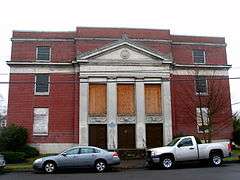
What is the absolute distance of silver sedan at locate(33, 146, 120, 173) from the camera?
22391 mm

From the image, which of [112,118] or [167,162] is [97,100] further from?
[167,162]

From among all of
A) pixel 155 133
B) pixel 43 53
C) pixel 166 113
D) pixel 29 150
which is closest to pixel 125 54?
pixel 166 113

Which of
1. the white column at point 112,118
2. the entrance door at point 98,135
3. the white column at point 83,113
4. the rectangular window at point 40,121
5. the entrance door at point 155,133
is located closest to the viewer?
the white column at point 83,113

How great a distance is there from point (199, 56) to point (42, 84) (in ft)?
55.3

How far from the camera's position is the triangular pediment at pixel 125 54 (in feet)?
122

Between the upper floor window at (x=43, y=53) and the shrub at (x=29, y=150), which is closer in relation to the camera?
the shrub at (x=29, y=150)

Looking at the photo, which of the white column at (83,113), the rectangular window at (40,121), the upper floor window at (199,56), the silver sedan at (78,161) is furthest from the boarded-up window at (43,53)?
the silver sedan at (78,161)

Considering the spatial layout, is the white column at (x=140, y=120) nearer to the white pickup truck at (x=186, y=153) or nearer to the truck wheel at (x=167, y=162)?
the white pickup truck at (x=186, y=153)

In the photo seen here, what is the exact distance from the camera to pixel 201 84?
40219 millimetres

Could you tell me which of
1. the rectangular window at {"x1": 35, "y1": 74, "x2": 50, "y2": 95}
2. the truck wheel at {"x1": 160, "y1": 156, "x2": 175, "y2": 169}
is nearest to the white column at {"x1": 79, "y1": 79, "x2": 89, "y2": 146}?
the rectangular window at {"x1": 35, "y1": 74, "x2": 50, "y2": 95}

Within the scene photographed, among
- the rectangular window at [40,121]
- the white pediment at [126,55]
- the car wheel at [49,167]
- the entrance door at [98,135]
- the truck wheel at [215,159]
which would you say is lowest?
the car wheel at [49,167]

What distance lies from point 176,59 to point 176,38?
8.27ft

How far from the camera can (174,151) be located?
23.5 m

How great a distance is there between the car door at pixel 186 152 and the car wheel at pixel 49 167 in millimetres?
7481
